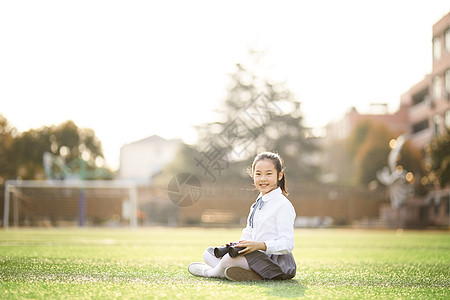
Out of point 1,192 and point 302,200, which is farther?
point 302,200

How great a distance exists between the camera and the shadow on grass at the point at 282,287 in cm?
355

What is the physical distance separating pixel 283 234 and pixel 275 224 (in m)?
0.14

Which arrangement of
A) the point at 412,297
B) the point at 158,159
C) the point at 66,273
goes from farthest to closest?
the point at 158,159 → the point at 66,273 → the point at 412,297

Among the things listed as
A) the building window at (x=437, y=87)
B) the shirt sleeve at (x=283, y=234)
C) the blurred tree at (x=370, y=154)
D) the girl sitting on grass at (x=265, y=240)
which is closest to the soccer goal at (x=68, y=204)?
the building window at (x=437, y=87)

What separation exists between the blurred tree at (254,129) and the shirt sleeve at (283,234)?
30.4m

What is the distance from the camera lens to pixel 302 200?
35531 millimetres

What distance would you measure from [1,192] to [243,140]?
14401mm

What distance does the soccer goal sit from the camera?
27.7 m

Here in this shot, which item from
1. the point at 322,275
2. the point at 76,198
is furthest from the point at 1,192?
the point at 322,275

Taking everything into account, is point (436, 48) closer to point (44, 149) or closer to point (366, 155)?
point (366, 155)

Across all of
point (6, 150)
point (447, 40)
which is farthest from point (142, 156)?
point (447, 40)

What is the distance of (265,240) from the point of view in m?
4.53

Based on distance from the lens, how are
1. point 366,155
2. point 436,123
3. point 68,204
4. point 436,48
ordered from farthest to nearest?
point 366,155 < point 436,123 < point 436,48 < point 68,204

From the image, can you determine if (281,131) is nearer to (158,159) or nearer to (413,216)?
(413,216)
